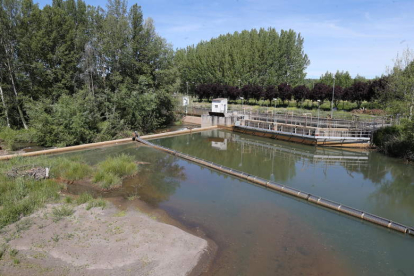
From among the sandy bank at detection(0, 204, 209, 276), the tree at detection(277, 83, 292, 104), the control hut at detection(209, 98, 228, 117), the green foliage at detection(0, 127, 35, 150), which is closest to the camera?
the sandy bank at detection(0, 204, 209, 276)

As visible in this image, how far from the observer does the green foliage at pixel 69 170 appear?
40.3ft

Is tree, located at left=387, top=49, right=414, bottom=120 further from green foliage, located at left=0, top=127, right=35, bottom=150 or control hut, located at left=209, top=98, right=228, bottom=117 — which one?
green foliage, located at left=0, top=127, right=35, bottom=150

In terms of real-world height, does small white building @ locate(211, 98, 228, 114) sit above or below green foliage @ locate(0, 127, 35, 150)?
above

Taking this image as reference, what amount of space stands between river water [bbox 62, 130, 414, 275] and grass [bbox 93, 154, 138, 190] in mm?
477

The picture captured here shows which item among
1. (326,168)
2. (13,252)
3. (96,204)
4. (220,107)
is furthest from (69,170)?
(220,107)

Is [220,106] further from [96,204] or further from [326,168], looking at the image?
[96,204]

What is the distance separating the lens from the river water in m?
7.18

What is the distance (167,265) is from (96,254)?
179 centimetres

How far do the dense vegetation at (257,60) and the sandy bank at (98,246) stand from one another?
44.5 m

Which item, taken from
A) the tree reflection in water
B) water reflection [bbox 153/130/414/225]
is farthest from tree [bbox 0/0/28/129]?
the tree reflection in water

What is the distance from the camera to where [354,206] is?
10.7 metres

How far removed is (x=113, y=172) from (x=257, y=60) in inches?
1677

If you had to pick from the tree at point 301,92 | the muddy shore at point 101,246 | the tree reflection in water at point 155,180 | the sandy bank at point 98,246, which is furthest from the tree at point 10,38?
the tree at point 301,92

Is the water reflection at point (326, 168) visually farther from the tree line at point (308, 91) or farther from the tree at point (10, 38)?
the tree line at point (308, 91)
